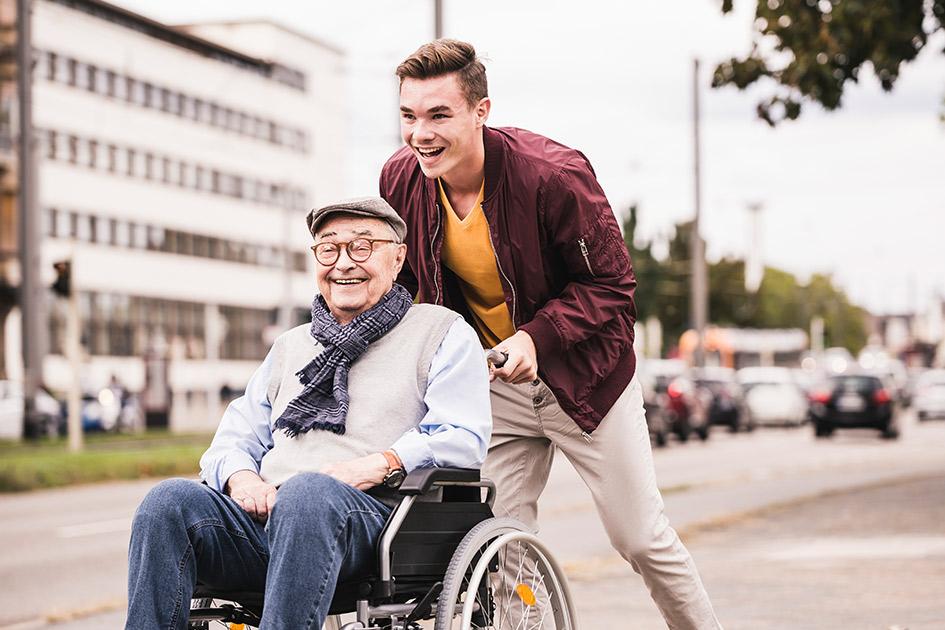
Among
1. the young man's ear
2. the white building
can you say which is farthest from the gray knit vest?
the white building

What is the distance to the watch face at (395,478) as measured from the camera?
14.7 feet

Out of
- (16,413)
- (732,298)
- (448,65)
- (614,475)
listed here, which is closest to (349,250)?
(448,65)

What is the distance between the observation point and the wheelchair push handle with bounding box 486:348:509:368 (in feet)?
15.5

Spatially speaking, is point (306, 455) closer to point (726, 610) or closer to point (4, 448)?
point (726, 610)

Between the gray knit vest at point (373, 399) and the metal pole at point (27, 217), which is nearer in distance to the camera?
the gray knit vest at point (373, 399)

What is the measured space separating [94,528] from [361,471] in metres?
10.5

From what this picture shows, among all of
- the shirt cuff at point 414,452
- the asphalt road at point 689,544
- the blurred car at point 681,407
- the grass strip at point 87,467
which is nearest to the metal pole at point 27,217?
the grass strip at point 87,467

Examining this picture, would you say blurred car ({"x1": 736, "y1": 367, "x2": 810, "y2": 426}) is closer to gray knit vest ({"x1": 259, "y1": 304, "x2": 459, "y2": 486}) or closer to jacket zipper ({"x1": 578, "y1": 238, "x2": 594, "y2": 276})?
jacket zipper ({"x1": 578, "y1": 238, "x2": 594, "y2": 276})

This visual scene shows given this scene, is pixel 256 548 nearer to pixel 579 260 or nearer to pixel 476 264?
pixel 476 264

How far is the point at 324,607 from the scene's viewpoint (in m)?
4.15

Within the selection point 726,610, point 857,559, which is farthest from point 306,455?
point 857,559

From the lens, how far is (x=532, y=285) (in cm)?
501

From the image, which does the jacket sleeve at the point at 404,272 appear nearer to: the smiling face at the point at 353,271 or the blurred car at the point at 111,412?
the smiling face at the point at 353,271

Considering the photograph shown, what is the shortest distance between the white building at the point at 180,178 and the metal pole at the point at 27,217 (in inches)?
1109
